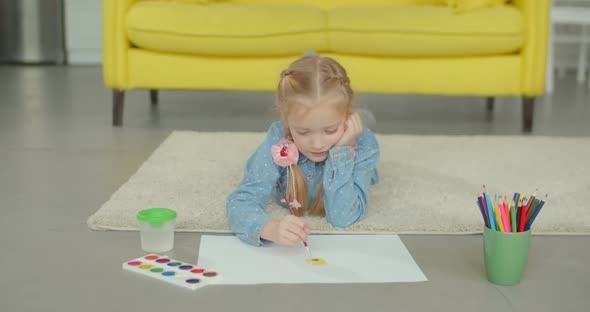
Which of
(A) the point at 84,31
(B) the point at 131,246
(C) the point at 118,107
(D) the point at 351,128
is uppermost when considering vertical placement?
(A) the point at 84,31

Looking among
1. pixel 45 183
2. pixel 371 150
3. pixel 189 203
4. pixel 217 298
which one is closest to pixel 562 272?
pixel 371 150

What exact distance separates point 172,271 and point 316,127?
1.37 ft

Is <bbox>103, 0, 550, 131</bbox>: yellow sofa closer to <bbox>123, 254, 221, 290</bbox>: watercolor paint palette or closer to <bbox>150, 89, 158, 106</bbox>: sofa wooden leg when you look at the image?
<bbox>150, 89, 158, 106</bbox>: sofa wooden leg

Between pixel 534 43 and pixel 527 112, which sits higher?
pixel 534 43

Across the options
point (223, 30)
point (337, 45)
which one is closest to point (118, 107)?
point (223, 30)

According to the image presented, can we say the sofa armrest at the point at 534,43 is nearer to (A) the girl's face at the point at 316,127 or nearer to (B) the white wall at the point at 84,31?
(A) the girl's face at the point at 316,127

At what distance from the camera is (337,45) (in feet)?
8.85

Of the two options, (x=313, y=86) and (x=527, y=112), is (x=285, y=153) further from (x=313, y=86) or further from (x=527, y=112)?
(x=527, y=112)

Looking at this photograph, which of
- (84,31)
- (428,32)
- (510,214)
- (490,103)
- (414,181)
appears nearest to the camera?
(510,214)

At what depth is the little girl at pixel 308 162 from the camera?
4.80 feet

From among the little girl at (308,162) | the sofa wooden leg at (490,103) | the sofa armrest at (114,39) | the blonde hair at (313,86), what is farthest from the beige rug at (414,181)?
the sofa wooden leg at (490,103)

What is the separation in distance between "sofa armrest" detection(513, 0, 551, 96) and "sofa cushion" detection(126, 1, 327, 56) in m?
0.77

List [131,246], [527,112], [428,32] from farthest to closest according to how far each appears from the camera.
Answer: [527,112] → [428,32] → [131,246]

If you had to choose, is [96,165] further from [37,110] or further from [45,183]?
[37,110]
